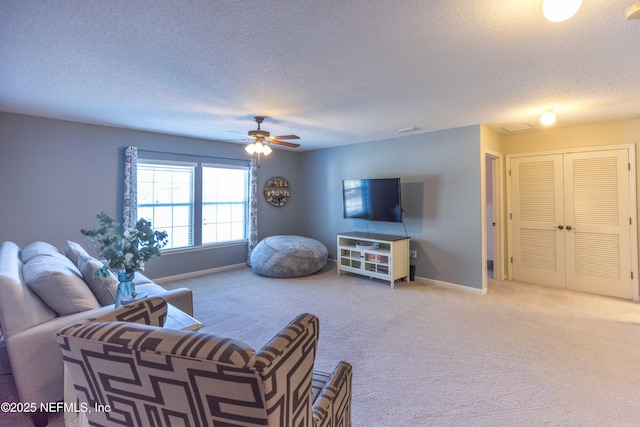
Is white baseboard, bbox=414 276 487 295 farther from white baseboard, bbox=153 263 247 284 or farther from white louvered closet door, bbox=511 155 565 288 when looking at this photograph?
white baseboard, bbox=153 263 247 284

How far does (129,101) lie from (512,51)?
350 centimetres

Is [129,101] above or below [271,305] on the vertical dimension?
above

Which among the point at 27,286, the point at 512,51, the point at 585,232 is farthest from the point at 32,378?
the point at 585,232

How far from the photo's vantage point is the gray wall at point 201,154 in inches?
142

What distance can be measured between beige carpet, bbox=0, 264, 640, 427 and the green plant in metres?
1.09

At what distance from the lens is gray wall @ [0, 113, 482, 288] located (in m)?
3.61

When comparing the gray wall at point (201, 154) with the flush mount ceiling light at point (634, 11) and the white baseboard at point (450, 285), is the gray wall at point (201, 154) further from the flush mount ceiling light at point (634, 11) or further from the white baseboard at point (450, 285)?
the flush mount ceiling light at point (634, 11)

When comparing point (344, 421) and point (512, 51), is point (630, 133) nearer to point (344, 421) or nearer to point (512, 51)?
point (512, 51)

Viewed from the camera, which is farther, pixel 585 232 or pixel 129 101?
pixel 585 232

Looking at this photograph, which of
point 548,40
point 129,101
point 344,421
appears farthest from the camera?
point 129,101

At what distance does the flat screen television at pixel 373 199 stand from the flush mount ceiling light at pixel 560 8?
327 centimetres

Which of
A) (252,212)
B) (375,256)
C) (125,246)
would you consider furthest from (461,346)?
(252,212)

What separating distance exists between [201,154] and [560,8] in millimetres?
4924

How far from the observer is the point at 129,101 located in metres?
3.12
